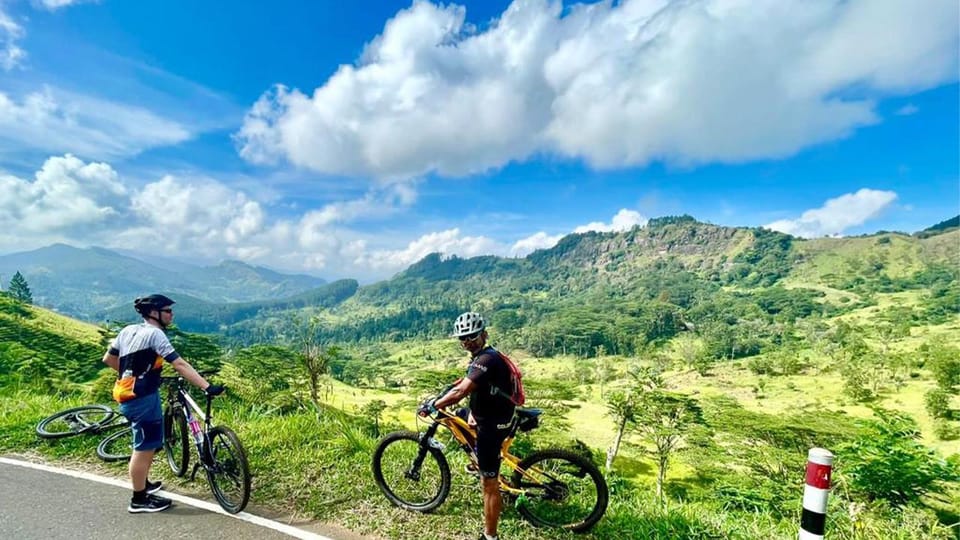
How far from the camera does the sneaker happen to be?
16.6ft

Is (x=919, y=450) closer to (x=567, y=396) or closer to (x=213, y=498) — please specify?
(x=213, y=498)

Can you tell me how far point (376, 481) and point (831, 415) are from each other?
5931cm

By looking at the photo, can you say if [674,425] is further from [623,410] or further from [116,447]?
[116,447]

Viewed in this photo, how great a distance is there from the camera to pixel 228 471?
208 inches

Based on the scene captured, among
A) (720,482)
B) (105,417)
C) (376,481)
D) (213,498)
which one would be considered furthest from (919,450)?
(105,417)

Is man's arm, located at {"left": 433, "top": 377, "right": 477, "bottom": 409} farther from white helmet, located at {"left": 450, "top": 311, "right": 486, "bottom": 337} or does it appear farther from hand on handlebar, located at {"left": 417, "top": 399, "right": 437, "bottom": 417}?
white helmet, located at {"left": 450, "top": 311, "right": 486, "bottom": 337}

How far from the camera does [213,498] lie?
5434mm

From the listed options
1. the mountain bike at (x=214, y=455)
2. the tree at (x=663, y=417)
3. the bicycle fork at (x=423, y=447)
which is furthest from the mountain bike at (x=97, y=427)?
the tree at (x=663, y=417)

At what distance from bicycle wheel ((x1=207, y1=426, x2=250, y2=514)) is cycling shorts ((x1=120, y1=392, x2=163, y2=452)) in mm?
652

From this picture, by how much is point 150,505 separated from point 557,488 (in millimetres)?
4847

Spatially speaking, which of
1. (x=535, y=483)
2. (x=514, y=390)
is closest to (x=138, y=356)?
(x=514, y=390)

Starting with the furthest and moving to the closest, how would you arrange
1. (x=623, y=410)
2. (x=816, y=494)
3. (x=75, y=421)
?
(x=623, y=410)
(x=75, y=421)
(x=816, y=494)

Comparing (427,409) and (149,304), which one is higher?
(149,304)

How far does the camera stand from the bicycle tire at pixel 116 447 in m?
6.39
